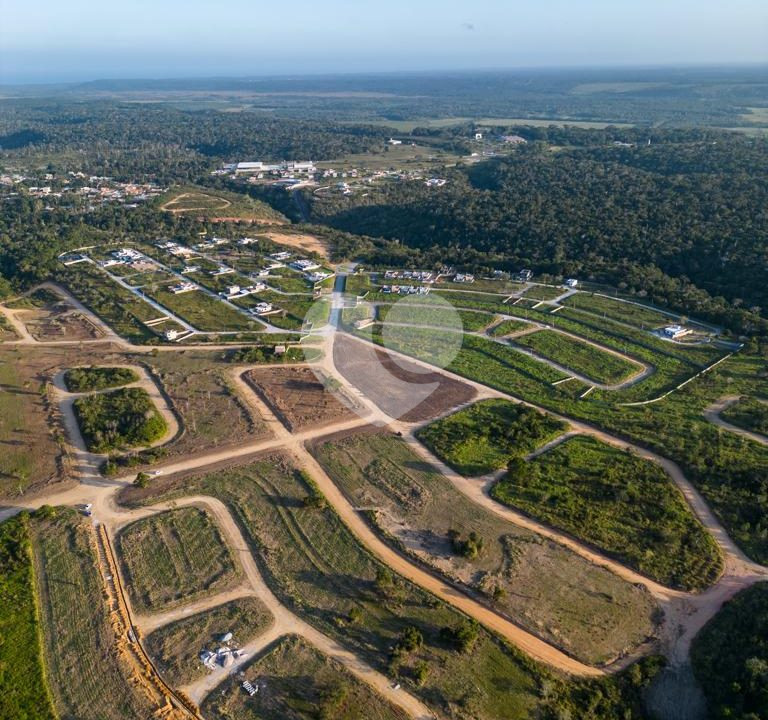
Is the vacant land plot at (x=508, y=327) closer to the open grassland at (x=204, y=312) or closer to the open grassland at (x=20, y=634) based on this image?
the open grassland at (x=204, y=312)

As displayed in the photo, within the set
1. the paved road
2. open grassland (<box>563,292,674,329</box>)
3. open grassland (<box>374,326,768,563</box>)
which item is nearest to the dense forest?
open grassland (<box>563,292,674,329</box>)

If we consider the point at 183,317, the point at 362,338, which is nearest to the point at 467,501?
the point at 362,338

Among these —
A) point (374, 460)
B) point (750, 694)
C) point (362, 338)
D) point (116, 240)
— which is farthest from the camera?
point (116, 240)

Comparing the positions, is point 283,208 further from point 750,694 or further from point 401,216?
point 750,694

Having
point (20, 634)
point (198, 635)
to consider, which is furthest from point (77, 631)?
point (198, 635)

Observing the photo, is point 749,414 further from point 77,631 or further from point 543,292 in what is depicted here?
point 77,631

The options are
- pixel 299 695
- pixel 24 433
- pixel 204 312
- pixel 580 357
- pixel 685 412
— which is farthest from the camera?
pixel 204 312

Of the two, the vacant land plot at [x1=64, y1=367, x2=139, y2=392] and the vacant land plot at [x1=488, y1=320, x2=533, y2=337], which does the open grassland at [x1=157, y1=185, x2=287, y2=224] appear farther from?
the vacant land plot at [x1=488, y1=320, x2=533, y2=337]
